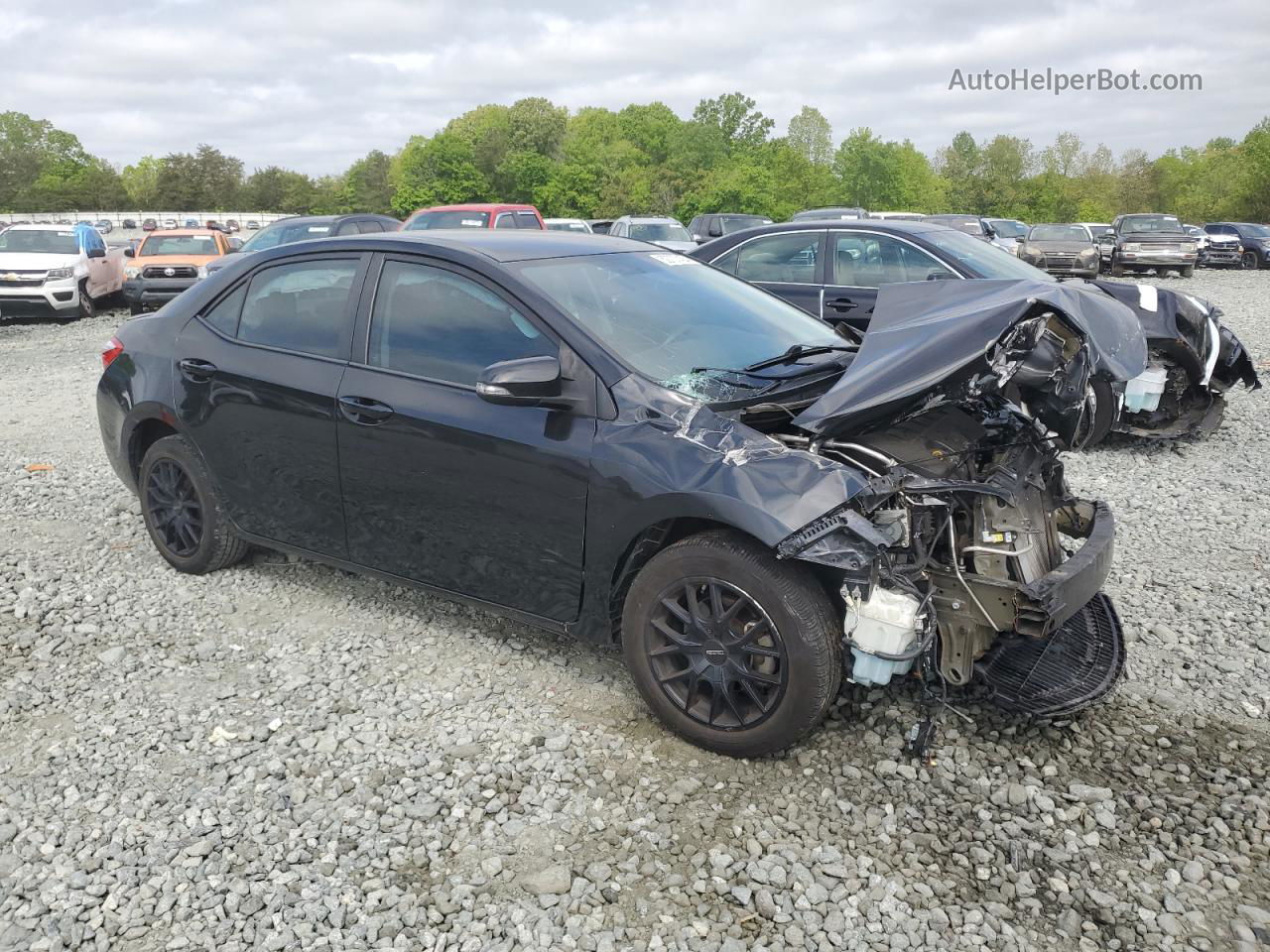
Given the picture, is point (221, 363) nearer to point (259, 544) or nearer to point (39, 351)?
point (259, 544)

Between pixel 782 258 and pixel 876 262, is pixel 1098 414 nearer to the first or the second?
pixel 876 262

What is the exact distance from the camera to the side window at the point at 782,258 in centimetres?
838

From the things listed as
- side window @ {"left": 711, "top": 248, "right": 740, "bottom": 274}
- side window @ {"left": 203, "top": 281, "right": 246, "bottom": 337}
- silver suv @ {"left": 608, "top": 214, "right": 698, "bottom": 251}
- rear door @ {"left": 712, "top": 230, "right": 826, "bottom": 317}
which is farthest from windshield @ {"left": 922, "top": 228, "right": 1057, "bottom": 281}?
silver suv @ {"left": 608, "top": 214, "right": 698, "bottom": 251}

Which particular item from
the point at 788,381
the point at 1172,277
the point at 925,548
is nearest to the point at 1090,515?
the point at 925,548

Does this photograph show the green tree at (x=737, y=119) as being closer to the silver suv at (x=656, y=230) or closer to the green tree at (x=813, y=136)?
the green tree at (x=813, y=136)

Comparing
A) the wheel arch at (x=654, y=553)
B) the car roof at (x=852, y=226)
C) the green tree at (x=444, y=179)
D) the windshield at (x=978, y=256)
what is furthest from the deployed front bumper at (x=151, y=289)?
the green tree at (x=444, y=179)

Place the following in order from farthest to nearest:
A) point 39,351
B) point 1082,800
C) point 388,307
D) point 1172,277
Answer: point 1172,277 < point 39,351 < point 388,307 < point 1082,800

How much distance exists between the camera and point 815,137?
93.8 metres

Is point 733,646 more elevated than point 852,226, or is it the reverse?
point 852,226

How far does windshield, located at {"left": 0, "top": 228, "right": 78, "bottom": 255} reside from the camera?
16.9 meters

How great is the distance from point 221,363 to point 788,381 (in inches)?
101

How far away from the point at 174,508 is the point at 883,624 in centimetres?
360

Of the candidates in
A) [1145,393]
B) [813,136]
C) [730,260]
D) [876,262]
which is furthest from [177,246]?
[813,136]

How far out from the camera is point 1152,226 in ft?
88.8
